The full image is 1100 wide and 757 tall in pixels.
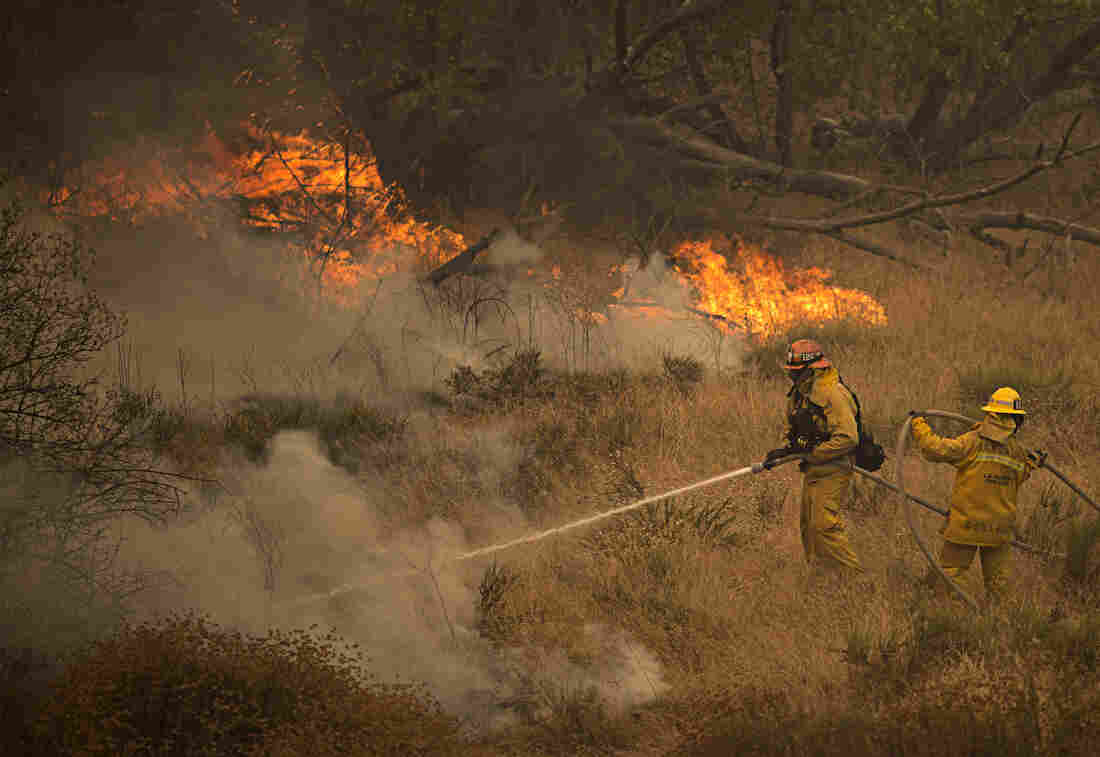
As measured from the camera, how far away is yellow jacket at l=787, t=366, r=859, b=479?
6020 mm

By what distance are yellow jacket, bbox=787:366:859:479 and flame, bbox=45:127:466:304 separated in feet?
20.4

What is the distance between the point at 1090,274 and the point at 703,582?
386 inches

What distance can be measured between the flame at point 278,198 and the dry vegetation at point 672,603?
307 cm

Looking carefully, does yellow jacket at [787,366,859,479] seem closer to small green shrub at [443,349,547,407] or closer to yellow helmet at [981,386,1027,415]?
yellow helmet at [981,386,1027,415]

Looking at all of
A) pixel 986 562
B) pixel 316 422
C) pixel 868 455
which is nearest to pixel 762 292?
pixel 316 422

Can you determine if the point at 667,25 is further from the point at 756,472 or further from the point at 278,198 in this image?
the point at 756,472

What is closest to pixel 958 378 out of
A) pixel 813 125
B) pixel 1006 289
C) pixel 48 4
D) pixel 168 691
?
pixel 1006 289

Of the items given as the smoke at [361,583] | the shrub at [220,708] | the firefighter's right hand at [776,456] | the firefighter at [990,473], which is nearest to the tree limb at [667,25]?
the smoke at [361,583]

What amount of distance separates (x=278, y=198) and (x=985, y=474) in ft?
29.0

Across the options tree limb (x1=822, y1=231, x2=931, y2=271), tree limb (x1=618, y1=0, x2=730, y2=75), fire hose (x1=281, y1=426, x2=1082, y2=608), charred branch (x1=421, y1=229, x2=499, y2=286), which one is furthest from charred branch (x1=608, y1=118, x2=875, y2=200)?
fire hose (x1=281, y1=426, x2=1082, y2=608)

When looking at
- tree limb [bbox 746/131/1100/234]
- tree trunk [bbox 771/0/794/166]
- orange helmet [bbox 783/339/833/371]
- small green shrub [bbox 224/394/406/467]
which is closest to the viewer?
orange helmet [bbox 783/339/833/371]

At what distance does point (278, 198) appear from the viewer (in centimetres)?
1204

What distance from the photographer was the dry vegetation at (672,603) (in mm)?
4395

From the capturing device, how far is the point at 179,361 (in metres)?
9.18
